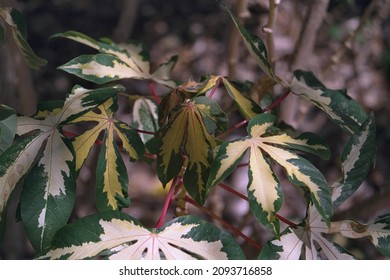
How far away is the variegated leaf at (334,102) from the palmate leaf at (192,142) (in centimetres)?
16

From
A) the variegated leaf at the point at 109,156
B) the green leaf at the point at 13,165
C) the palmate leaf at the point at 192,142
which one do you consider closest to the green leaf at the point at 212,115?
the palmate leaf at the point at 192,142

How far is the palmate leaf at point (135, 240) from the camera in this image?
2.04 ft

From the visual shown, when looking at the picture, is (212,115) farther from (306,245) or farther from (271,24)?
(271,24)

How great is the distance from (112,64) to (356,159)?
1.19 ft

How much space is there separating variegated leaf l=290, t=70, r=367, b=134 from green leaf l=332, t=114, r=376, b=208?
0.03 m

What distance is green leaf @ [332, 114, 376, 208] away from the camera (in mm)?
667

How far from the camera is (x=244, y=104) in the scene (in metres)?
0.69

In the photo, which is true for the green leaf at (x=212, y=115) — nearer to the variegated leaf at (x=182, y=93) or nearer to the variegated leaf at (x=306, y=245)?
the variegated leaf at (x=182, y=93)

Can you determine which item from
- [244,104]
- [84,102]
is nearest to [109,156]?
[84,102]

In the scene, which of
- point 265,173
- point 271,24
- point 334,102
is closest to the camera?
point 265,173

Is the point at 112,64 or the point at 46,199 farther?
the point at 112,64
